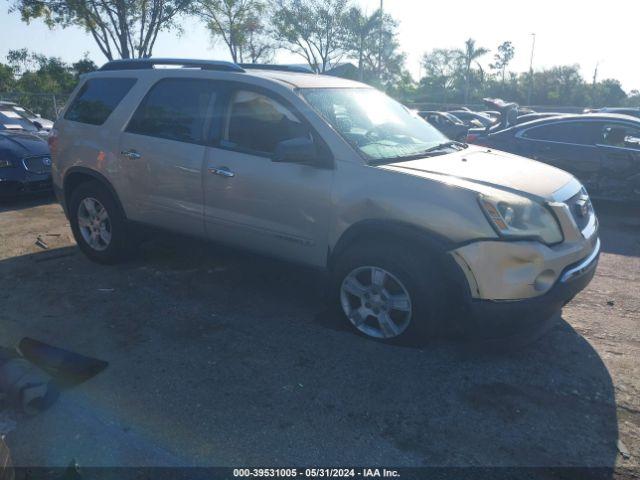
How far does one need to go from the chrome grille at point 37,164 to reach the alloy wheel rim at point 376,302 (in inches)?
257

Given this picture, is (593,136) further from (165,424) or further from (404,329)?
(165,424)

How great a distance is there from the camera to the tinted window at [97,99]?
17.5 feet

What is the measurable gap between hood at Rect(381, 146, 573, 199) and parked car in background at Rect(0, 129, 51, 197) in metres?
6.63

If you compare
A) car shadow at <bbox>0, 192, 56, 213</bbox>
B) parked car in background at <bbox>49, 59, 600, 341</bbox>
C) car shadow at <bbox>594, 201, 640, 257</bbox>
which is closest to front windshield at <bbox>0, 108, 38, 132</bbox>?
car shadow at <bbox>0, 192, 56, 213</bbox>

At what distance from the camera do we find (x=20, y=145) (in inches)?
341

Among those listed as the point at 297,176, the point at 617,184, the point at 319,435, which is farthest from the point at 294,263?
the point at 617,184

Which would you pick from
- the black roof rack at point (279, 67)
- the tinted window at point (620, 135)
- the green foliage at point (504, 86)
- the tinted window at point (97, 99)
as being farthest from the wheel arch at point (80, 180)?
the green foliage at point (504, 86)

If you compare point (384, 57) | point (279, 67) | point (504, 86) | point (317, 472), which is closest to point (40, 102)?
point (279, 67)

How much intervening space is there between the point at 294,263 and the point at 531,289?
172cm

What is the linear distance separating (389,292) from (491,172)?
1.09 m

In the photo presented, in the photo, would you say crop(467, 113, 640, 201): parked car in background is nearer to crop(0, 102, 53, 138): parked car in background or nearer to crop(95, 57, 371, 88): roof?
crop(95, 57, 371, 88): roof

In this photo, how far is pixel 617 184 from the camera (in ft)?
26.0

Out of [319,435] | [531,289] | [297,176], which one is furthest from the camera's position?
[297,176]

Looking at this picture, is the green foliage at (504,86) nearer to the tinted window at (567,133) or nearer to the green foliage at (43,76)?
the green foliage at (43,76)
